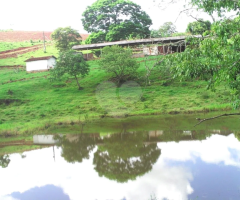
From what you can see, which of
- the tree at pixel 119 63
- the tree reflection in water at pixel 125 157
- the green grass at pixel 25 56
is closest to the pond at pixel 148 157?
the tree reflection in water at pixel 125 157

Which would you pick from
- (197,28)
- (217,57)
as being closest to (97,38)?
(197,28)

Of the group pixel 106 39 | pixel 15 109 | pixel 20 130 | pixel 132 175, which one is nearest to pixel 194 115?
pixel 132 175

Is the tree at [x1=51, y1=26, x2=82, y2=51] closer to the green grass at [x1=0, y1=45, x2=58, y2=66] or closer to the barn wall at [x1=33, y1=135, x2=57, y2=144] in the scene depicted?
the green grass at [x1=0, y1=45, x2=58, y2=66]

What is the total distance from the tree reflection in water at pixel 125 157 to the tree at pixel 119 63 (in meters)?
14.4

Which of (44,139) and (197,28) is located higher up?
(197,28)

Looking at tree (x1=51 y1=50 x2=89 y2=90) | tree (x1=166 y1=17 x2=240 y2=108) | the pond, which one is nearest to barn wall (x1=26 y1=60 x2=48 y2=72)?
tree (x1=51 y1=50 x2=89 y2=90)

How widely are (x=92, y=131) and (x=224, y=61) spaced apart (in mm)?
14873

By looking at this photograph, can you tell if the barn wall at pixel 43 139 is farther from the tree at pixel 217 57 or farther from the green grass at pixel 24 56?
the green grass at pixel 24 56

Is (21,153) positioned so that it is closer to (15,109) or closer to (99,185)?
(99,185)

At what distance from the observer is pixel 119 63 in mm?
30453

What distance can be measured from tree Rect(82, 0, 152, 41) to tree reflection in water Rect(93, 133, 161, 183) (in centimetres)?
3011

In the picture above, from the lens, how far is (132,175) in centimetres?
1132

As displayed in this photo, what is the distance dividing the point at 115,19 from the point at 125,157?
38.1m

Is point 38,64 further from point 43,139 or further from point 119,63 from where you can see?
point 43,139
